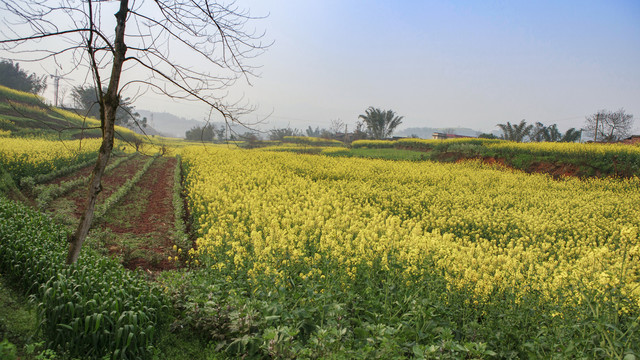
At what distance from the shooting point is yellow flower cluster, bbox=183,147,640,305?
4738 millimetres

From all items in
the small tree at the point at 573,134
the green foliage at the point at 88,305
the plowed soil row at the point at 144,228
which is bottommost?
the plowed soil row at the point at 144,228

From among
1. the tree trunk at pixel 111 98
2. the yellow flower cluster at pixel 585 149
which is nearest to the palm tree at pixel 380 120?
the yellow flower cluster at pixel 585 149

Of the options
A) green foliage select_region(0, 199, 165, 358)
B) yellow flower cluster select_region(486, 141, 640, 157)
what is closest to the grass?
green foliage select_region(0, 199, 165, 358)

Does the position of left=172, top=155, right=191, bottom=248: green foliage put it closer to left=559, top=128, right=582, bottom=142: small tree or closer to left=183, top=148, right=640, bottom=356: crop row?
left=183, top=148, right=640, bottom=356: crop row

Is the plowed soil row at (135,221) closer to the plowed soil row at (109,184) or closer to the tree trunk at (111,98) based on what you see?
the plowed soil row at (109,184)

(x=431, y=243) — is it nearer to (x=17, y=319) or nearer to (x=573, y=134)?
(x=17, y=319)

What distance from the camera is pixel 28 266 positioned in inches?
187

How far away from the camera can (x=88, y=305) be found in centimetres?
358

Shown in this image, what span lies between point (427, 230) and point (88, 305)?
842cm

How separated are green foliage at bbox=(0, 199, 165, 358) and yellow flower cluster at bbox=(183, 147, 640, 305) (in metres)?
1.33

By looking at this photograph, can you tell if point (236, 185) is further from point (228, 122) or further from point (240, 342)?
point (240, 342)

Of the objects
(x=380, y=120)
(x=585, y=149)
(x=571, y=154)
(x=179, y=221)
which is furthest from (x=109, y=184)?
(x=380, y=120)

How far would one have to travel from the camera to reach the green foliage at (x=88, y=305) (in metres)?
3.36

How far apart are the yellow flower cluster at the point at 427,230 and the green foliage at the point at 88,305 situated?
133 centimetres
